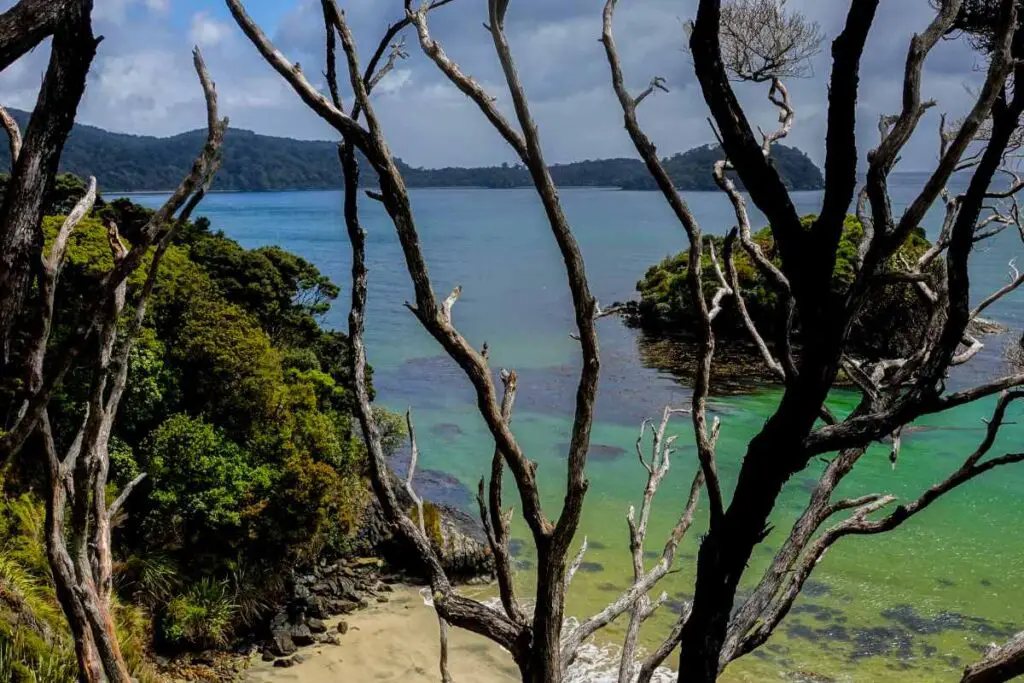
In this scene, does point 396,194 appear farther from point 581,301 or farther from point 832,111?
point 832,111

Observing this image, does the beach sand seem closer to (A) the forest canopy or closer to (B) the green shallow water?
(A) the forest canopy

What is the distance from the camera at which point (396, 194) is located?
9.61ft

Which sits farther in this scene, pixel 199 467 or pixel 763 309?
pixel 763 309

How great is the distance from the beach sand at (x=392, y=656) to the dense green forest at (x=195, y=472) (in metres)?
1.30

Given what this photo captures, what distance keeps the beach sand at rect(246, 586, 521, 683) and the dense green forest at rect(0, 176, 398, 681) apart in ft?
4.28

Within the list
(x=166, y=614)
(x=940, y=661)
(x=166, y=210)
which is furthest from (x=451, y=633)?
(x=166, y=210)

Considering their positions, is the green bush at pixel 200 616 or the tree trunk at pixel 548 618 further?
the green bush at pixel 200 616

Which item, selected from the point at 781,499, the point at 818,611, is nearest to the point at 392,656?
the point at 818,611

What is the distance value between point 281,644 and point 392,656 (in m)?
1.71

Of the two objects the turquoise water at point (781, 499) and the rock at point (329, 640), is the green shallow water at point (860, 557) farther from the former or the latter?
the rock at point (329, 640)

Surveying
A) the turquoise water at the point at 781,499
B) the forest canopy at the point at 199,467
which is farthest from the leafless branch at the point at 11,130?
the forest canopy at the point at 199,467

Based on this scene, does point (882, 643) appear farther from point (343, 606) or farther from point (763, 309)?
point (763, 309)

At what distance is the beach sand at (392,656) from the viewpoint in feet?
42.4

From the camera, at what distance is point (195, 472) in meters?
13.8
